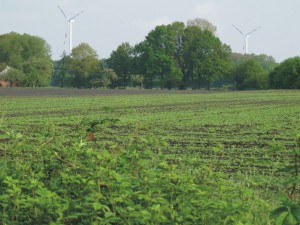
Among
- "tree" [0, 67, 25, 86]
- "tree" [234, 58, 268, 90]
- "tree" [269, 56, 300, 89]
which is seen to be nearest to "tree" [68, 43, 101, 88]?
"tree" [0, 67, 25, 86]

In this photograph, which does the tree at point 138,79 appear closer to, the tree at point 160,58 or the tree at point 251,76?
the tree at point 160,58

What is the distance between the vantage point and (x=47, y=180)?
5445 millimetres

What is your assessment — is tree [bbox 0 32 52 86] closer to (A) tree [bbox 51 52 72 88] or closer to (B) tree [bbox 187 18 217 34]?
(A) tree [bbox 51 52 72 88]

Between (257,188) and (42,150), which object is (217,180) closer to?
(42,150)

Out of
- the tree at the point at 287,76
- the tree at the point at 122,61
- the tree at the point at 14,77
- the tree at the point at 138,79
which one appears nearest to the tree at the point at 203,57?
the tree at the point at 138,79

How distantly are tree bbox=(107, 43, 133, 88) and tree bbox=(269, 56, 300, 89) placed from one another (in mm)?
25404

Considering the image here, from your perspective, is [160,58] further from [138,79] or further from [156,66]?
[138,79]

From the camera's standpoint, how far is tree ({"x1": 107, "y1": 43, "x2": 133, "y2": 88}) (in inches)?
3969

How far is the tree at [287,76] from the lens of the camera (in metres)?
83.2

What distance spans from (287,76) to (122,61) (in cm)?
3001

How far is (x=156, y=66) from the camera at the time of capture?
96.7 m

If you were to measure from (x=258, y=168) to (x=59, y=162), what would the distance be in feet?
16.5

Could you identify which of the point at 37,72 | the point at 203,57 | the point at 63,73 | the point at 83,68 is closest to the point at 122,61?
the point at 83,68

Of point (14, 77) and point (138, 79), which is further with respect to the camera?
point (138, 79)
